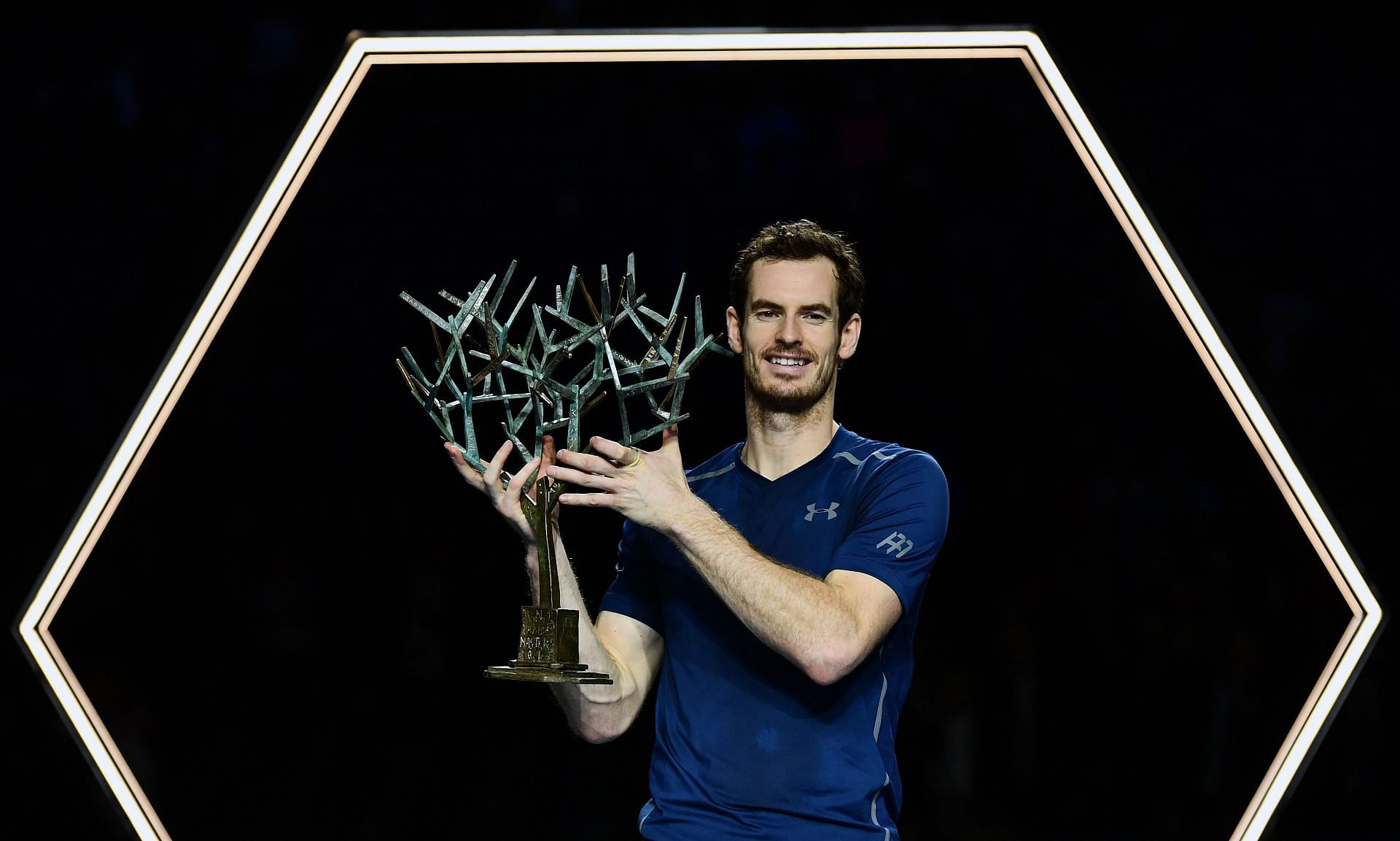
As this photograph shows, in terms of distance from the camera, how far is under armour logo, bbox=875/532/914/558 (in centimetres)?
169

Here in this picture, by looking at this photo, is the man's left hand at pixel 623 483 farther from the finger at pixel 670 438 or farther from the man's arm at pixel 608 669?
the man's arm at pixel 608 669

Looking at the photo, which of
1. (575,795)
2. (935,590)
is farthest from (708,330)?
(575,795)

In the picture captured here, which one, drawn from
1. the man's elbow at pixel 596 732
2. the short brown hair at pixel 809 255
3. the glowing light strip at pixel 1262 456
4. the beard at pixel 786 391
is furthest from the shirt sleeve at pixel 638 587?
the glowing light strip at pixel 1262 456

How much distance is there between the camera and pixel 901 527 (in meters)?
1.71

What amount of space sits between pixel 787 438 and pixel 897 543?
261 millimetres

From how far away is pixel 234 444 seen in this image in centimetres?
280

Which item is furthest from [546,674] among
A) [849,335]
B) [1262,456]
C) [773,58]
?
[1262,456]

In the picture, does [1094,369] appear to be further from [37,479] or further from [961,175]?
[37,479]

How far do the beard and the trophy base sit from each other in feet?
1.55

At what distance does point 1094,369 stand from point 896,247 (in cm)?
50

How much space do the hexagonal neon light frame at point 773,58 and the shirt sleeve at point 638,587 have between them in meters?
0.71

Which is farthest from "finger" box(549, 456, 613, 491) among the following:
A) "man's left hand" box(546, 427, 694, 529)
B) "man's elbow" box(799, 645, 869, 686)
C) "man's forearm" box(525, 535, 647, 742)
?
"man's elbow" box(799, 645, 869, 686)

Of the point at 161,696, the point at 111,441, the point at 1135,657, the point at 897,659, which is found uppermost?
the point at 1135,657

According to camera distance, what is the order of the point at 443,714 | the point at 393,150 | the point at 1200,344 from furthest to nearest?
the point at 443,714, the point at 393,150, the point at 1200,344
